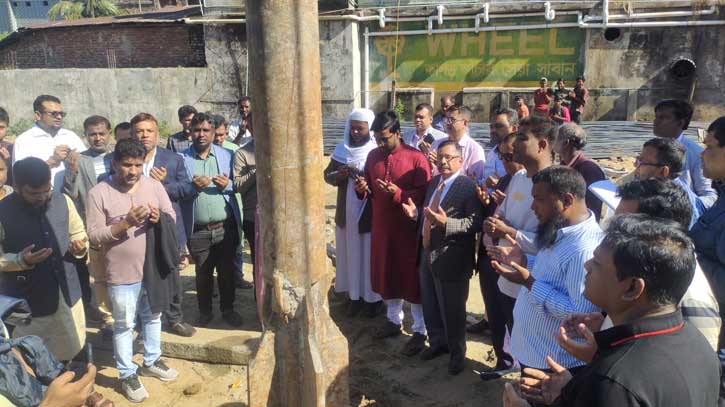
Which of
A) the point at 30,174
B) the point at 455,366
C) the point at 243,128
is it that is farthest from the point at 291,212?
the point at 243,128

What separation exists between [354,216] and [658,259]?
349cm

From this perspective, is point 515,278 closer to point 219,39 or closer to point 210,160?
point 210,160

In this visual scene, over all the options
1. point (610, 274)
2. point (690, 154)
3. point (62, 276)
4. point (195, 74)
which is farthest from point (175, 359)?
point (195, 74)

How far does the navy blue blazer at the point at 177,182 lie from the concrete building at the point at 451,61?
9903mm

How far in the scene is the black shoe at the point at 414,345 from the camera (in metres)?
4.47

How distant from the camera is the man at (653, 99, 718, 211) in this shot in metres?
3.97

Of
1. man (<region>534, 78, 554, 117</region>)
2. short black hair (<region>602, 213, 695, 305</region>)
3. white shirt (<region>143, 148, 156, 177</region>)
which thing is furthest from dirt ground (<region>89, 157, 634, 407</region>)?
man (<region>534, 78, 554, 117</region>)

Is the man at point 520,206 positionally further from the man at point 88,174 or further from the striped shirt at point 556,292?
the man at point 88,174

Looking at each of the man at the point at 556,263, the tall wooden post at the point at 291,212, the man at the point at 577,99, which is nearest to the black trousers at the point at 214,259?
the tall wooden post at the point at 291,212

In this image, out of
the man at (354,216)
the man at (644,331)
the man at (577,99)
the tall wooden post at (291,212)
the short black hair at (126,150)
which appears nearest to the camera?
the man at (644,331)

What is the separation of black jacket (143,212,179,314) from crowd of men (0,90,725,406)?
0.01 meters

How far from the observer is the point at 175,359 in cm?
462

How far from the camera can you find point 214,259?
5000 millimetres

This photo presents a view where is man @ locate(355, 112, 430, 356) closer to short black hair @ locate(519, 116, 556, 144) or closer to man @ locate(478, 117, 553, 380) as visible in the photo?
man @ locate(478, 117, 553, 380)
